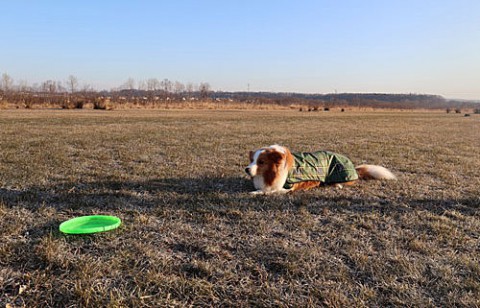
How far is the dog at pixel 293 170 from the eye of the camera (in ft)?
15.2

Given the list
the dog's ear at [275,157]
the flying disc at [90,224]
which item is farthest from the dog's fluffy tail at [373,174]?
the flying disc at [90,224]

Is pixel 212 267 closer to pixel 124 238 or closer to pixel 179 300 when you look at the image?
pixel 179 300

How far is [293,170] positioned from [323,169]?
62cm

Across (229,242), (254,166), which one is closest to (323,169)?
(254,166)

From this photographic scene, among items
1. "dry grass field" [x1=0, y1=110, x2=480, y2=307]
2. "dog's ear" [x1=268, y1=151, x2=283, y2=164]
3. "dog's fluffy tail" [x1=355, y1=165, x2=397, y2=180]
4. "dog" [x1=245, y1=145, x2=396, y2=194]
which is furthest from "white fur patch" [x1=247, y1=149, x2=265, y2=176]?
"dog's fluffy tail" [x1=355, y1=165, x2=397, y2=180]

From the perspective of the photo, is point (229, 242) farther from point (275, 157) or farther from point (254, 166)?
point (275, 157)

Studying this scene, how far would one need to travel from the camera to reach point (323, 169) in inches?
202

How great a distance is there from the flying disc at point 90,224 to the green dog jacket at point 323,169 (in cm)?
254

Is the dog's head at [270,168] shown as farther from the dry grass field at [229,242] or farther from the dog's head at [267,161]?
the dry grass field at [229,242]

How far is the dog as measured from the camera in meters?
4.62

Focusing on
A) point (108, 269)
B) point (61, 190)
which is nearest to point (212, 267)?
point (108, 269)

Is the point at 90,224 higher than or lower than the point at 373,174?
lower

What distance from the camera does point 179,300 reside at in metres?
2.24

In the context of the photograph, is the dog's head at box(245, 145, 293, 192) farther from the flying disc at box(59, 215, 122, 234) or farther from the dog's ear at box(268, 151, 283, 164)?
the flying disc at box(59, 215, 122, 234)
